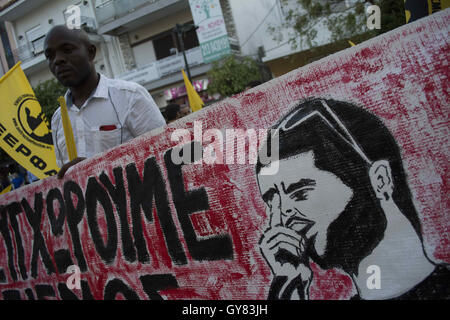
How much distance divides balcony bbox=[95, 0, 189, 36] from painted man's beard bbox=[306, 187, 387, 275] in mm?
13409

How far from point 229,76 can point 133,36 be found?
5.39 meters

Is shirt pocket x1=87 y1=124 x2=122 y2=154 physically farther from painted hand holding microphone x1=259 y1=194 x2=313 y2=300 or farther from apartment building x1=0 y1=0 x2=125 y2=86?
apartment building x1=0 y1=0 x2=125 y2=86

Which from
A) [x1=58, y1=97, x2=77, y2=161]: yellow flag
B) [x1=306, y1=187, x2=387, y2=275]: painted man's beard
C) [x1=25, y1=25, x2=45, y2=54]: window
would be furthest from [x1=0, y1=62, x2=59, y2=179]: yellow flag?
[x1=25, y1=25, x2=45, y2=54]: window

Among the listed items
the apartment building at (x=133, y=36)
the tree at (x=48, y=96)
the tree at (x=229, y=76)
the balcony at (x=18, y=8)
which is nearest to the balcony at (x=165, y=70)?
the apartment building at (x=133, y=36)

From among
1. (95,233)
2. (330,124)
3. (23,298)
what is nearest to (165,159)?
(95,233)

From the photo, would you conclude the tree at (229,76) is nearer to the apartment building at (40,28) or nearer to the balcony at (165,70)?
the balcony at (165,70)

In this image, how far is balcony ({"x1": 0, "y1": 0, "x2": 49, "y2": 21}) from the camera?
47.4 ft

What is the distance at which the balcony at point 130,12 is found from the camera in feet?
44.1

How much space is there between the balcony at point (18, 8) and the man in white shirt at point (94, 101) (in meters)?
14.6

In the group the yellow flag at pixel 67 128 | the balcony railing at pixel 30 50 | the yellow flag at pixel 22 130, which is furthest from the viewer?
the balcony railing at pixel 30 50

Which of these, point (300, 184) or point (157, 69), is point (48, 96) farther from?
point (300, 184)

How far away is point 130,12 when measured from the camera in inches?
550
